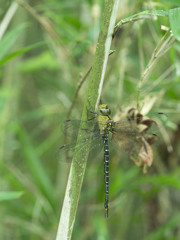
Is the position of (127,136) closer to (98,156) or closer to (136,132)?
(136,132)

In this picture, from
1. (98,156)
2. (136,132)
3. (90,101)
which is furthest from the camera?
(98,156)

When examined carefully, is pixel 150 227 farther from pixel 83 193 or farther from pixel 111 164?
pixel 111 164

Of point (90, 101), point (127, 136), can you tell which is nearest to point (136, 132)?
point (127, 136)

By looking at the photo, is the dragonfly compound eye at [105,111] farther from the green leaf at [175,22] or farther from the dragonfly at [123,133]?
the green leaf at [175,22]

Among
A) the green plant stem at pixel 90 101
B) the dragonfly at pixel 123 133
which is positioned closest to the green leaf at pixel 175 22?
the green plant stem at pixel 90 101

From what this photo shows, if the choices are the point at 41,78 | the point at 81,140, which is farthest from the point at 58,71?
the point at 81,140

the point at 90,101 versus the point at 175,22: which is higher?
the point at 175,22
